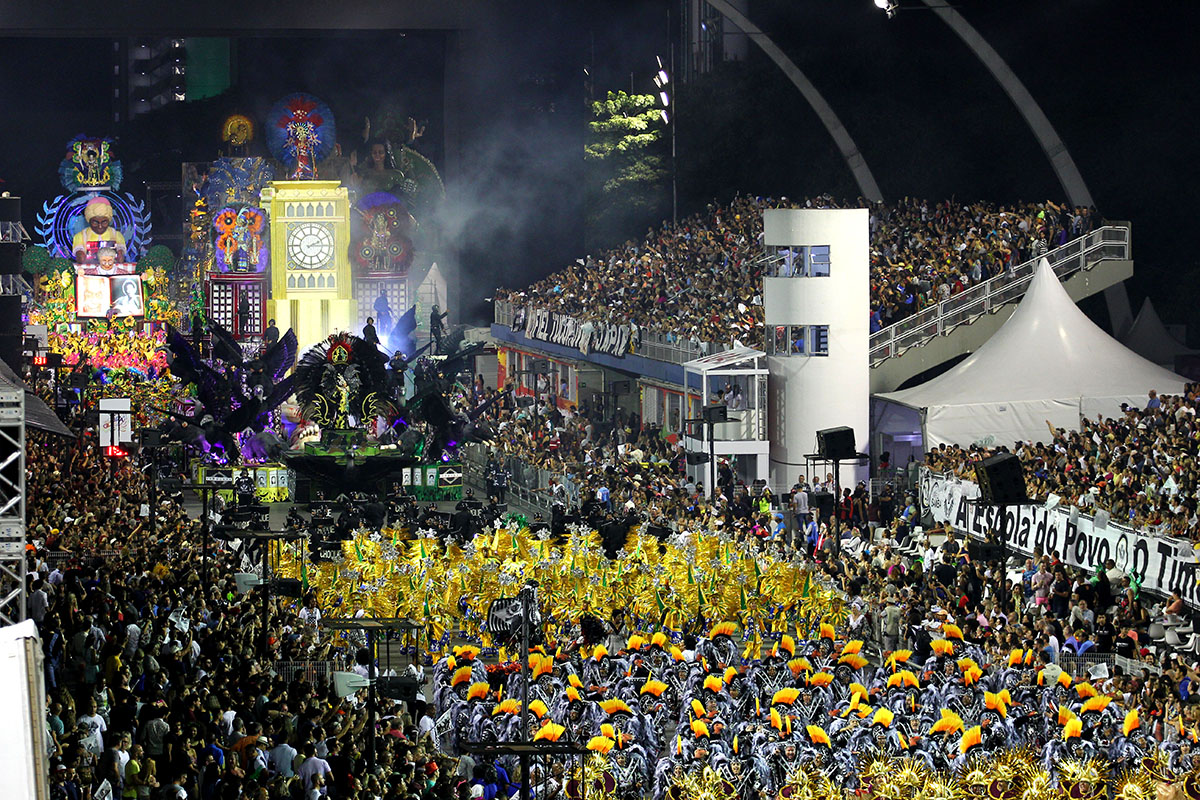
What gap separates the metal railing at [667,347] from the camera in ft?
137

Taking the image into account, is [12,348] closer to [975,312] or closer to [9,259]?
[9,259]

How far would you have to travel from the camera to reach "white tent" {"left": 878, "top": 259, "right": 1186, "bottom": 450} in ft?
108

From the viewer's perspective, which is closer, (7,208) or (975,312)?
(975,312)

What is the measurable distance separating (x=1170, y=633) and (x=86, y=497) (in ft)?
63.3

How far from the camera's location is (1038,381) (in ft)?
110

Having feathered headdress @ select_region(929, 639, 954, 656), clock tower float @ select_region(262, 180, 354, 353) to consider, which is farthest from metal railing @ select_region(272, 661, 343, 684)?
clock tower float @ select_region(262, 180, 354, 353)

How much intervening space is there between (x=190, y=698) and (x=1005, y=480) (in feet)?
39.1

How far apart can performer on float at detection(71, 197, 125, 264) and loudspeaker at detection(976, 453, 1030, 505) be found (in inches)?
2404

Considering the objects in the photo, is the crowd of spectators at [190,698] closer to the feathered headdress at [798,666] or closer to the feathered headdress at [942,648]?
the feathered headdress at [798,666]

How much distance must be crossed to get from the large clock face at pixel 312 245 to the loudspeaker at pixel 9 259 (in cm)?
2821

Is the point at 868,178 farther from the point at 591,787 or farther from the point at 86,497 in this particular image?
the point at 591,787

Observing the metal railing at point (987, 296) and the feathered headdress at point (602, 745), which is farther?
the metal railing at point (987, 296)

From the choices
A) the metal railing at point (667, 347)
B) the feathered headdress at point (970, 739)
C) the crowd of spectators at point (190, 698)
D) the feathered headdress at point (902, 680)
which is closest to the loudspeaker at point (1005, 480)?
the feathered headdress at point (902, 680)

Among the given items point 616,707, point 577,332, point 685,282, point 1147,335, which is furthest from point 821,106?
point 616,707
